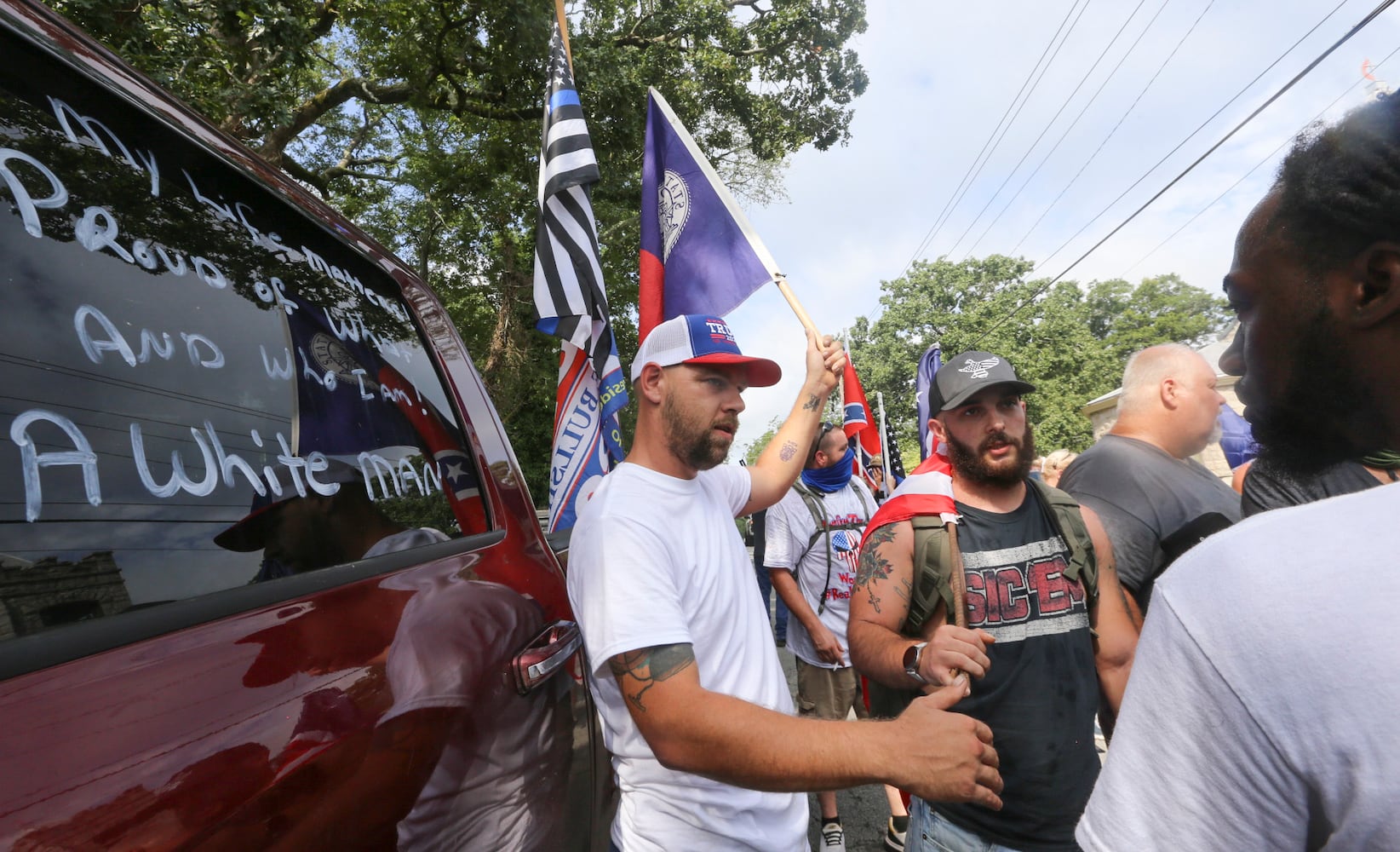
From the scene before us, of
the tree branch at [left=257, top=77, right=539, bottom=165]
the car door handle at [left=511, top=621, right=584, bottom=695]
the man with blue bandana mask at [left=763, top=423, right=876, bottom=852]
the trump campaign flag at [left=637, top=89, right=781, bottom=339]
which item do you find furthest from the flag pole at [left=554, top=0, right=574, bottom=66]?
the tree branch at [left=257, top=77, right=539, bottom=165]

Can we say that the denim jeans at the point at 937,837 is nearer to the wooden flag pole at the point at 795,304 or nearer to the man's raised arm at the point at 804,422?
the man's raised arm at the point at 804,422

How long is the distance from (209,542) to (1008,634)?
211 centimetres

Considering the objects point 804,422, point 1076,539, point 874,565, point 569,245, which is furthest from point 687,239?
point 1076,539

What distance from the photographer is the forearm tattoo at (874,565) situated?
224 cm

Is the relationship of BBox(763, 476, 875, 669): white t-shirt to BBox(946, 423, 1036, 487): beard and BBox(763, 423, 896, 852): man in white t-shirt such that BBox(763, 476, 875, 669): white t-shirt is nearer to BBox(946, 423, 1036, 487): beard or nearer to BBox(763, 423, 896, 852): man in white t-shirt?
BBox(763, 423, 896, 852): man in white t-shirt

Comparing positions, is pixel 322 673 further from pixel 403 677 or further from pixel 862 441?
pixel 862 441

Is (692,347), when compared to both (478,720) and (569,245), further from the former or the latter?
(569,245)

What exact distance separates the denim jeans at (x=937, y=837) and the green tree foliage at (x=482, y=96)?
418 cm

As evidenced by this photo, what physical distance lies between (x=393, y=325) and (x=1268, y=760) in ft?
5.34

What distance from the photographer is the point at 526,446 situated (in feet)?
58.7

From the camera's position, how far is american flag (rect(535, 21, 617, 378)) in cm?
350

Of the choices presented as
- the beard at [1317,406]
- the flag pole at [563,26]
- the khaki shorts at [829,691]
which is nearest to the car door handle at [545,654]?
the beard at [1317,406]

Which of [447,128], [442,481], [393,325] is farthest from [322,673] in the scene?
[447,128]

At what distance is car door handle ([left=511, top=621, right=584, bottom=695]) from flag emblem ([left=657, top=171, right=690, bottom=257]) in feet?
7.07
